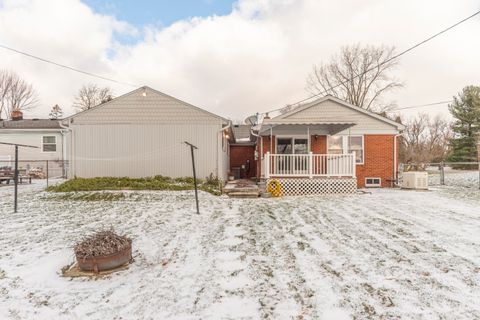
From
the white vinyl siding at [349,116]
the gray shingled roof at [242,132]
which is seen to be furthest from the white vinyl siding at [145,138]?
the gray shingled roof at [242,132]

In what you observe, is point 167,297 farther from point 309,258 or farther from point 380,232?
point 380,232

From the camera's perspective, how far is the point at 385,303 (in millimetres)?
3043

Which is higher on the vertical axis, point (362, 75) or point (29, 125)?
point (362, 75)

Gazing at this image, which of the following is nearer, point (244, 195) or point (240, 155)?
point (244, 195)

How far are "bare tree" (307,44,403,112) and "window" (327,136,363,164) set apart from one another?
1691 cm

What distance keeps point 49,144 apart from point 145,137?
10.4 metres

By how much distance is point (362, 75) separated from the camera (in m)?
29.9

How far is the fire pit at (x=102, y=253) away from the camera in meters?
3.93

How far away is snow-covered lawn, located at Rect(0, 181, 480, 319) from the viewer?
9.87ft

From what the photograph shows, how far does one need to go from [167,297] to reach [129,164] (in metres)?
10.9

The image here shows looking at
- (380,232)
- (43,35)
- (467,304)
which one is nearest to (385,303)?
(467,304)

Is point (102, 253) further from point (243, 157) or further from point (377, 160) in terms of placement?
point (243, 157)

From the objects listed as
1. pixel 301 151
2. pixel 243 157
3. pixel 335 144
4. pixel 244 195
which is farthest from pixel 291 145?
pixel 243 157

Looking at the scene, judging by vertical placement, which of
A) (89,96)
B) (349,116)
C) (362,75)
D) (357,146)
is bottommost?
(357,146)
